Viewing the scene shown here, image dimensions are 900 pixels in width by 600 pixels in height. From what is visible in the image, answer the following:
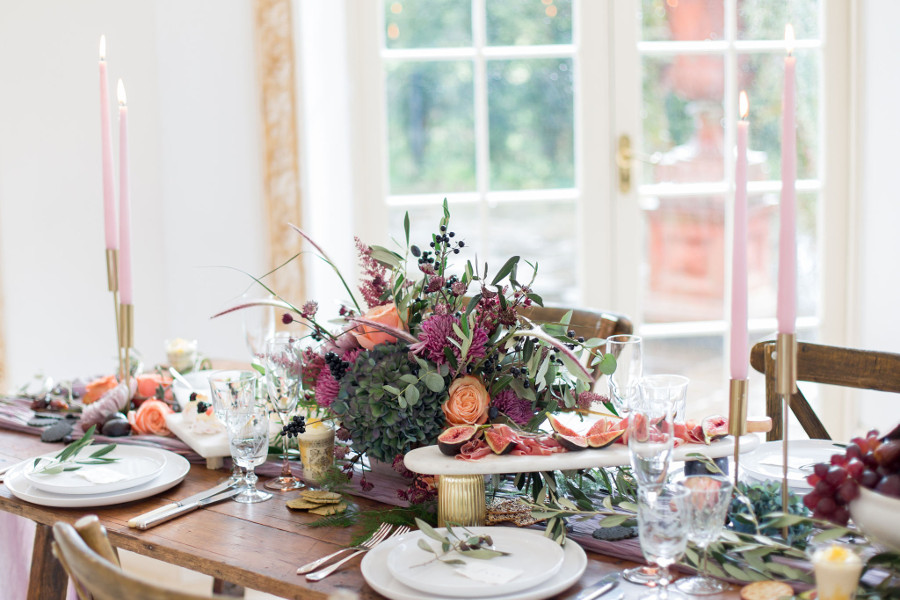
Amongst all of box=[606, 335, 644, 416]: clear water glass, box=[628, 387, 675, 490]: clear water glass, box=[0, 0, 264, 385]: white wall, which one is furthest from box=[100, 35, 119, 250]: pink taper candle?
box=[0, 0, 264, 385]: white wall

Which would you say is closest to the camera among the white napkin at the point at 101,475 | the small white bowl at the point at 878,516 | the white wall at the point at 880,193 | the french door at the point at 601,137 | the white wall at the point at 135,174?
the small white bowl at the point at 878,516

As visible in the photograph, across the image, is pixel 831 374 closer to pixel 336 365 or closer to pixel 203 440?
pixel 336 365

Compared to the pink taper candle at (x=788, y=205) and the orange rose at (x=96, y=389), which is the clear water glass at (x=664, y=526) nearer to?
the pink taper candle at (x=788, y=205)

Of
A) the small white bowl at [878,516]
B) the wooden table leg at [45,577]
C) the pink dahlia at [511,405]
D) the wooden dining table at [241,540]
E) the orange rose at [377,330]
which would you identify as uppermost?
the orange rose at [377,330]

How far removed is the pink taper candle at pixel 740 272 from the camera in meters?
1.08

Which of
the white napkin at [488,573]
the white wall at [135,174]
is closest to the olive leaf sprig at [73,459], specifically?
the white napkin at [488,573]

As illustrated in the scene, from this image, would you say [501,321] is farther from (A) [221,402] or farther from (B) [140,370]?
(B) [140,370]

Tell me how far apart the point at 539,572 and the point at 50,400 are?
4.05ft

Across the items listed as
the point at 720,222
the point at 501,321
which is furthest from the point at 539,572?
the point at 720,222

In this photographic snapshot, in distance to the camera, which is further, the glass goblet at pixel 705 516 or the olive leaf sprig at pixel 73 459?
the olive leaf sprig at pixel 73 459

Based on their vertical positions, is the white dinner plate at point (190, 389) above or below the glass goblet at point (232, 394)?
below

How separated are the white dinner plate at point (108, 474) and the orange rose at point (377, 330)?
38 centimetres

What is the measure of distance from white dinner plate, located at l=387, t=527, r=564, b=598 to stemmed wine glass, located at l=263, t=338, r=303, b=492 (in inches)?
12.8

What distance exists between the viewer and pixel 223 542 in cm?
121
